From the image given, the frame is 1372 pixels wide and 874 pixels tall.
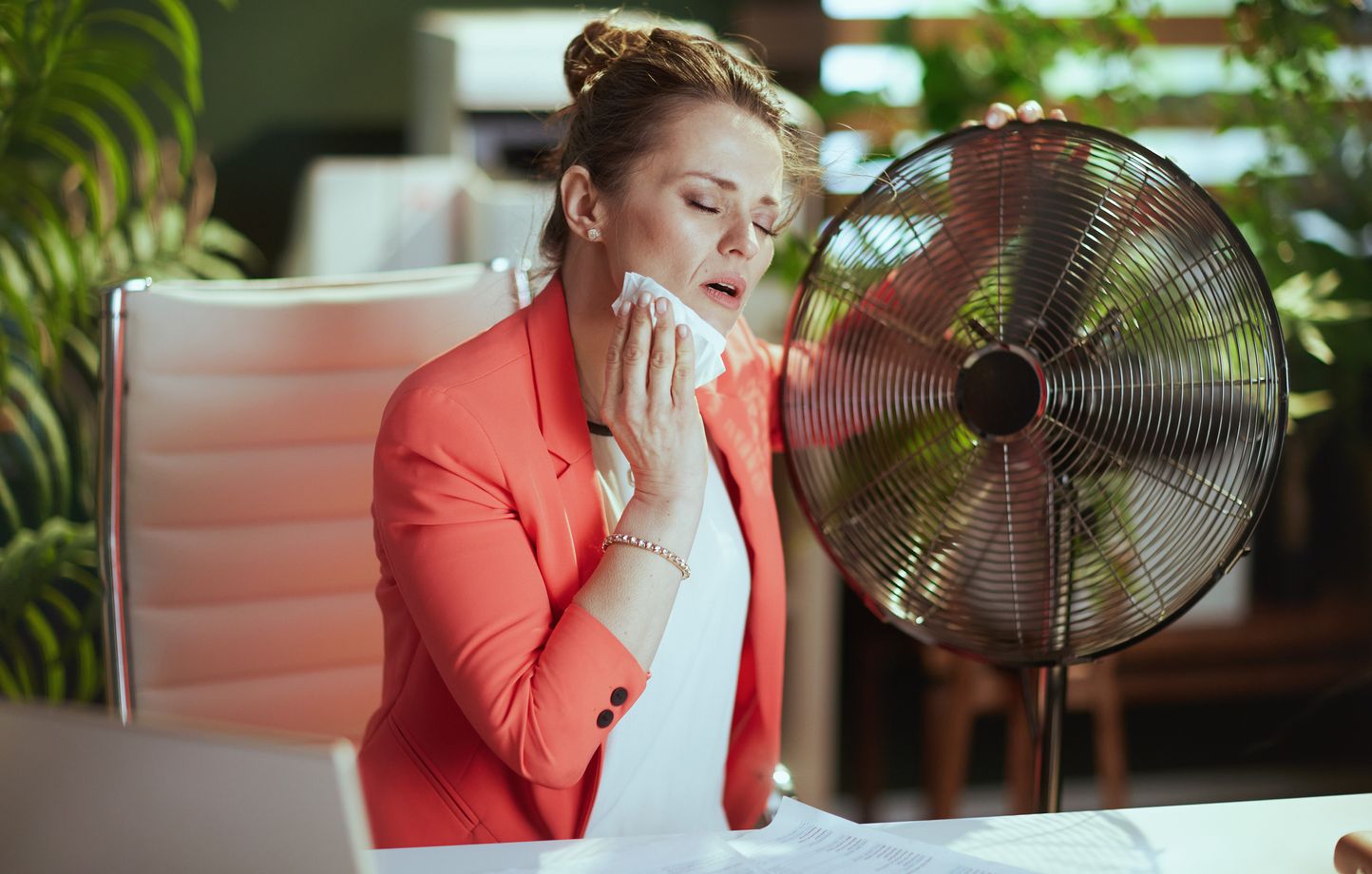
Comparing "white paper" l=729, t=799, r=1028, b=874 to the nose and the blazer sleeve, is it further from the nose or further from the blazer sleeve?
the nose

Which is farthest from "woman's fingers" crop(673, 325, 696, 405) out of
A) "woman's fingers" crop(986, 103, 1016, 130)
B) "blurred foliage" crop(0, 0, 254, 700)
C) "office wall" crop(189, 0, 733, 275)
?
"office wall" crop(189, 0, 733, 275)

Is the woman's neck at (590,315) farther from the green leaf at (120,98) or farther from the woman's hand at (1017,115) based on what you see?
the green leaf at (120,98)

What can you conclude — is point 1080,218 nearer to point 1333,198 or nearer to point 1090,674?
point 1333,198

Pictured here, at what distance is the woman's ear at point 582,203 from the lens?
118 centimetres

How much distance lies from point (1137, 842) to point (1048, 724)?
0.24 metres

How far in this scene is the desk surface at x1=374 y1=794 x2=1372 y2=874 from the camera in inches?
36.3

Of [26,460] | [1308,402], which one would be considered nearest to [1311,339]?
[1308,402]

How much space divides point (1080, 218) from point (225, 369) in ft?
3.09

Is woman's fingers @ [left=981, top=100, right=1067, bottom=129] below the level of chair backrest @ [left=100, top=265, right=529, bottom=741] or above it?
above

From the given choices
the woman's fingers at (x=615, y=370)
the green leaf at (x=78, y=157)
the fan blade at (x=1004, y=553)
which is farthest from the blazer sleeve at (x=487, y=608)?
the green leaf at (x=78, y=157)

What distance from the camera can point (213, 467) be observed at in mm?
1377

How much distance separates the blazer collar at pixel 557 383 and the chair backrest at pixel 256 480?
0.88 ft

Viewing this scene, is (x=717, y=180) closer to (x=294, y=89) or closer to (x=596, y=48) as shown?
(x=596, y=48)

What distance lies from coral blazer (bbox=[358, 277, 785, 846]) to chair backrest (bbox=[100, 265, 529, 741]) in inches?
9.8
